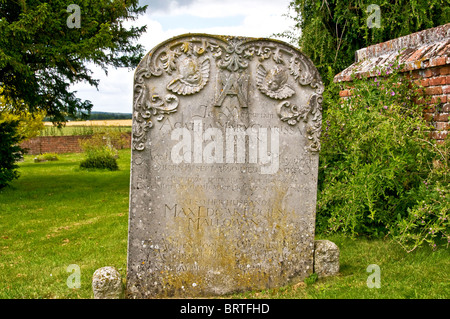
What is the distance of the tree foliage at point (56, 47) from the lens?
948 centimetres

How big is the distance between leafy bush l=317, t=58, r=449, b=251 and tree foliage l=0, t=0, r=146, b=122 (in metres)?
6.79

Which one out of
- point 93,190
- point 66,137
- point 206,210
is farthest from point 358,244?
point 66,137

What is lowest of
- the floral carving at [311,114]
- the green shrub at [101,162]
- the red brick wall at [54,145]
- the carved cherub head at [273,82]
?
the green shrub at [101,162]

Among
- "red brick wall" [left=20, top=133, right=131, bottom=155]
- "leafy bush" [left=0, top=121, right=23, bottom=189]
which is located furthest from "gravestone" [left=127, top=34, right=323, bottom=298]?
"red brick wall" [left=20, top=133, right=131, bottom=155]

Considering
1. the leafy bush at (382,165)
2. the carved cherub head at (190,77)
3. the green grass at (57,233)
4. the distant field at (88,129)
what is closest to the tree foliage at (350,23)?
the leafy bush at (382,165)

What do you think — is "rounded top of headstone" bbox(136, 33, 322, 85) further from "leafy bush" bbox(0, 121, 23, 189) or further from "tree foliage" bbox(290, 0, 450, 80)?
"leafy bush" bbox(0, 121, 23, 189)

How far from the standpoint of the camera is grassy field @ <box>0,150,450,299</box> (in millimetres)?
4254

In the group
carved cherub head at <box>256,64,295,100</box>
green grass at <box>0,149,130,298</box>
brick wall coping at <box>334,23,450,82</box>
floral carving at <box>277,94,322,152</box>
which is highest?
brick wall coping at <box>334,23,450,82</box>

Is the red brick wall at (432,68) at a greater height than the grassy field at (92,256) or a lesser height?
greater

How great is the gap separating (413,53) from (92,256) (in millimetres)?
5507

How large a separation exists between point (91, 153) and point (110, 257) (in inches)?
516

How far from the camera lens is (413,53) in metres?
6.25

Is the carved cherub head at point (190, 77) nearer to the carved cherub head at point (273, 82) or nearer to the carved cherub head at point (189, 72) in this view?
the carved cherub head at point (189, 72)

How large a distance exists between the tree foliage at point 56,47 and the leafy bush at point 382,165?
679 centimetres
